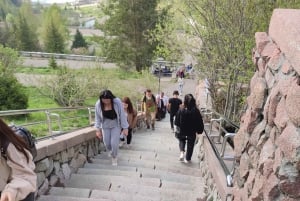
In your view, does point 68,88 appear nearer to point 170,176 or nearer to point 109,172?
point 109,172

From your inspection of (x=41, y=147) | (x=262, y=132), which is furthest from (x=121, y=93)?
(x=262, y=132)

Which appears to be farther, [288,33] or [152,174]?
[152,174]

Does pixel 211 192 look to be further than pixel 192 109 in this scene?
No

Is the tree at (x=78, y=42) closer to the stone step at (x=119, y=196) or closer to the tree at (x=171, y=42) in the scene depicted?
the tree at (x=171, y=42)

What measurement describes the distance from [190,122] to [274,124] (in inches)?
166

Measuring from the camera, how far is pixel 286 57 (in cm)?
249

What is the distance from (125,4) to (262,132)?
31.8 metres

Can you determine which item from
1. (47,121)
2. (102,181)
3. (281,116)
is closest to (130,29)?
(47,121)

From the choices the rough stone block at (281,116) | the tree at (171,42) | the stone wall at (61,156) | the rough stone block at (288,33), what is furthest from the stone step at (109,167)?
the tree at (171,42)

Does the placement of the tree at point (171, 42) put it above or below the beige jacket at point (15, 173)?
above

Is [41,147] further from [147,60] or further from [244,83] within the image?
[147,60]

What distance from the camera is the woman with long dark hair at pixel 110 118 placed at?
20.1 ft

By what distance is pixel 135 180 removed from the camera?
19.1ft

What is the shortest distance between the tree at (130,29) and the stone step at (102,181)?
27908 mm
